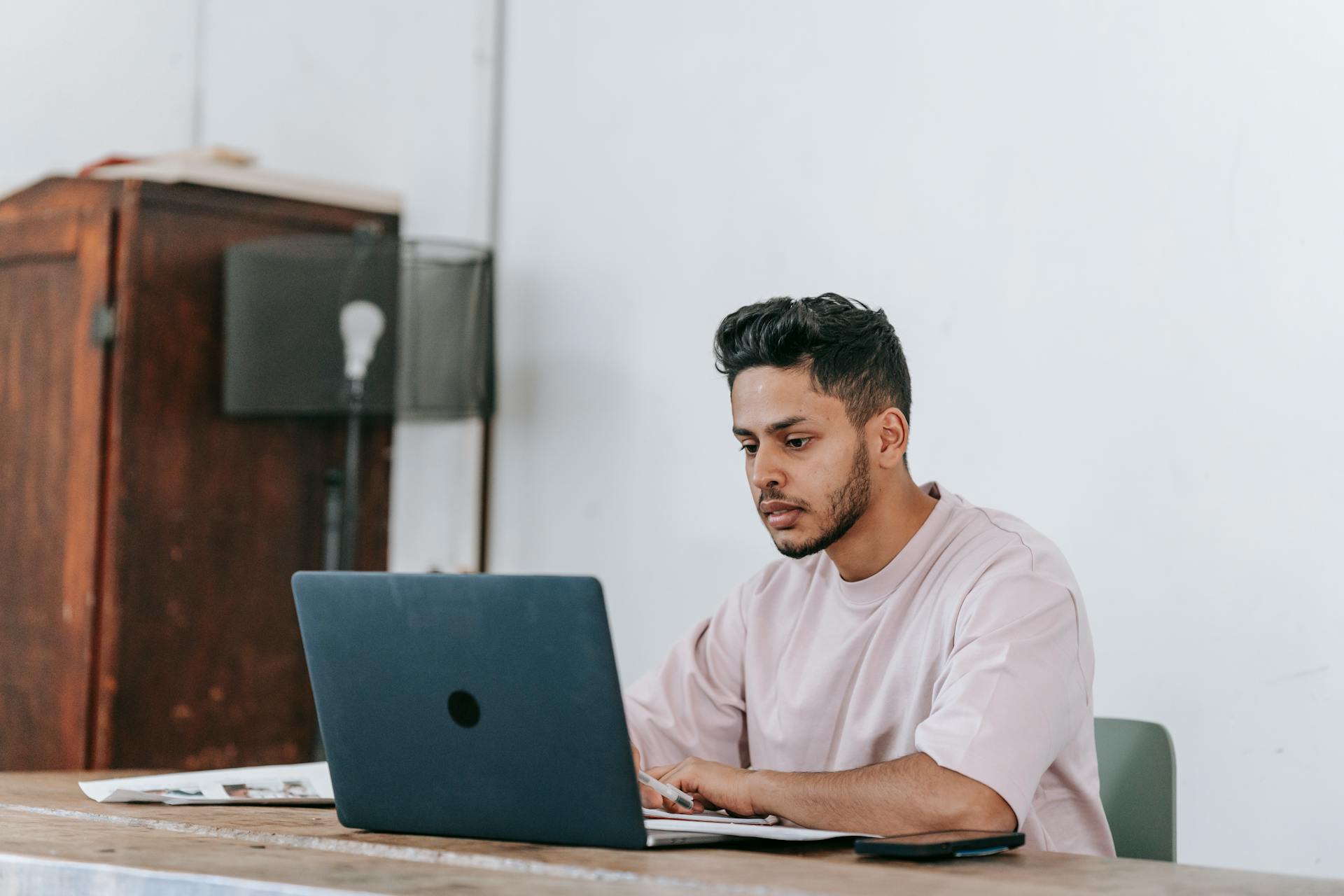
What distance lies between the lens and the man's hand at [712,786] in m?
1.57

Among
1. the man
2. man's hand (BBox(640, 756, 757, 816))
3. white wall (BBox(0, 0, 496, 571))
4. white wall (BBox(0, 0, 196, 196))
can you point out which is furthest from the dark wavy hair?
white wall (BBox(0, 0, 196, 196))

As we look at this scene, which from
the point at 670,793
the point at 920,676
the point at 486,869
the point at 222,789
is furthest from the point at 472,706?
the point at 920,676

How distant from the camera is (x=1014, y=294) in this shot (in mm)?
2459

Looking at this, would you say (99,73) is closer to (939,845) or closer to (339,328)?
(339,328)

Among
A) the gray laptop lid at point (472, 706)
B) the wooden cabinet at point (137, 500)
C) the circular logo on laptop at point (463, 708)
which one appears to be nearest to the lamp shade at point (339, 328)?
the wooden cabinet at point (137, 500)

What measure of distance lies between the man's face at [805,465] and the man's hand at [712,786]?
0.35 meters

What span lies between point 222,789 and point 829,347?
896mm

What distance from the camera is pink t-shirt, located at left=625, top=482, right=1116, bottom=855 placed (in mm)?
1522

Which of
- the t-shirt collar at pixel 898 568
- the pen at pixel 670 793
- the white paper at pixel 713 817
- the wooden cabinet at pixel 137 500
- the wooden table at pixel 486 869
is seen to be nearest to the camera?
the wooden table at pixel 486 869

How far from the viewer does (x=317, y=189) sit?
3.09 meters

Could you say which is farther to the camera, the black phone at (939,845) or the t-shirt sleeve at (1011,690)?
the t-shirt sleeve at (1011,690)

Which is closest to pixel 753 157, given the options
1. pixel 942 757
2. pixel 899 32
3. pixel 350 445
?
pixel 899 32

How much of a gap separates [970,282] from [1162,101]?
1.39 feet

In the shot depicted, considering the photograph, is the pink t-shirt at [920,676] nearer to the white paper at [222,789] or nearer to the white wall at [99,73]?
the white paper at [222,789]
